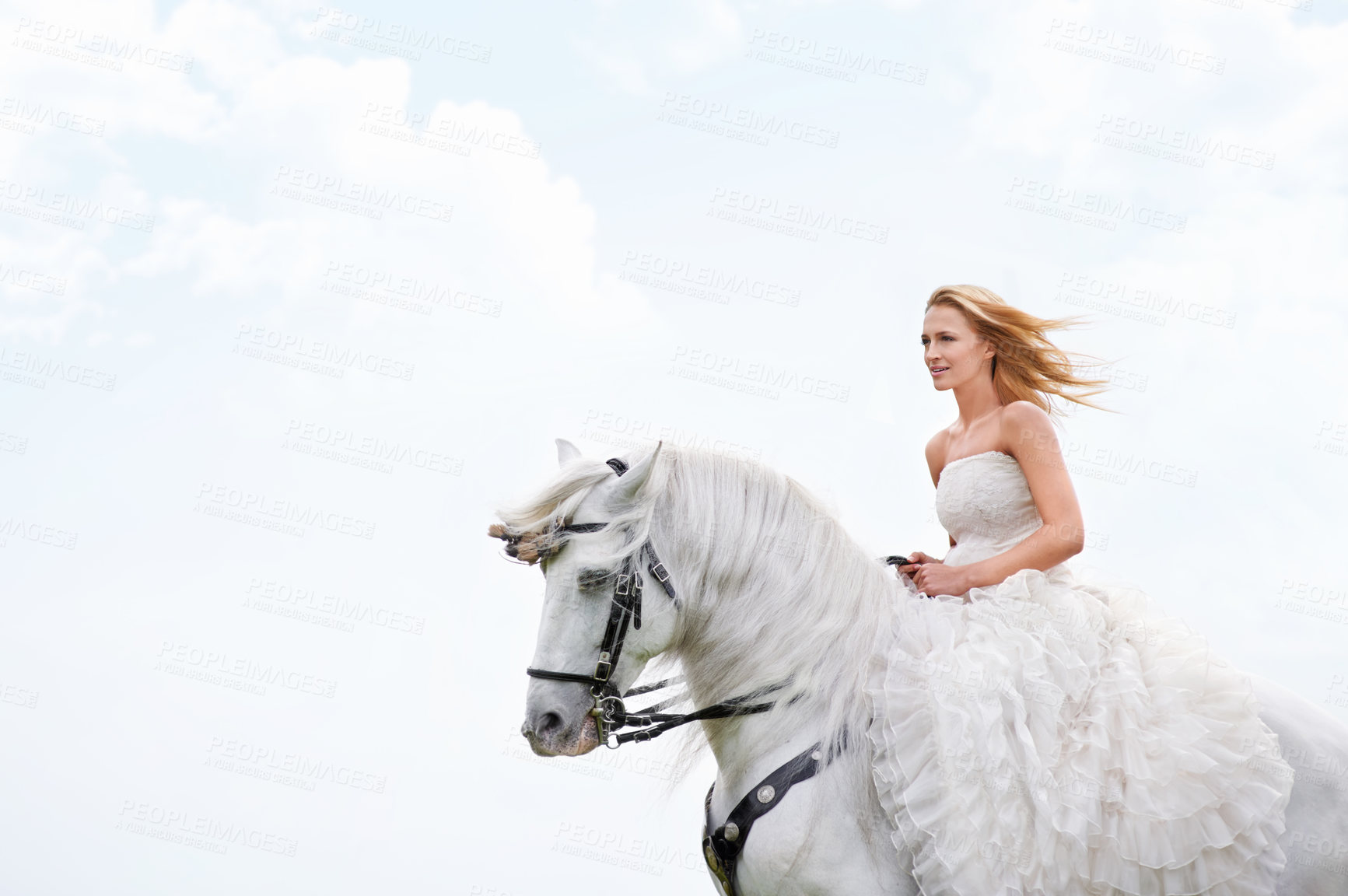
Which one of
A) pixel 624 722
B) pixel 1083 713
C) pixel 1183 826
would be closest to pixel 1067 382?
pixel 1083 713

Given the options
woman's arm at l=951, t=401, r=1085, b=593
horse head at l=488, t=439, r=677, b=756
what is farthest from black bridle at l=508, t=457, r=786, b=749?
woman's arm at l=951, t=401, r=1085, b=593

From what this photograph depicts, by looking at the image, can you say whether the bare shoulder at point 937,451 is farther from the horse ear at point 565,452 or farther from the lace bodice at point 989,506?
the horse ear at point 565,452

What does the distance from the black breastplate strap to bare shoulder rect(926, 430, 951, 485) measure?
5.69ft

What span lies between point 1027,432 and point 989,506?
0.35m

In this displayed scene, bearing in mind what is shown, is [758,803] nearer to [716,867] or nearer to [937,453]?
[716,867]

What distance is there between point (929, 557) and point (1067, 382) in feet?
4.01

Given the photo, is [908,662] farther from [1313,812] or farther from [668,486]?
[1313,812]

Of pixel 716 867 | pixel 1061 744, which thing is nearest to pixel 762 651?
pixel 716 867

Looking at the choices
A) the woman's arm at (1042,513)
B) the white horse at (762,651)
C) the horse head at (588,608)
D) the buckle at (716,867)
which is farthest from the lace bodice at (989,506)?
the buckle at (716,867)

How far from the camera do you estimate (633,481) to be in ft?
11.4

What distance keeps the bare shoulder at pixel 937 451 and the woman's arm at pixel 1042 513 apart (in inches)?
23.2

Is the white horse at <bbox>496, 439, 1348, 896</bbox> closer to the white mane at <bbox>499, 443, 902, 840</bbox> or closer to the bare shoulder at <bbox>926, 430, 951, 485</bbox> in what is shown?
the white mane at <bbox>499, 443, 902, 840</bbox>

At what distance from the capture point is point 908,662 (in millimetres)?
3449

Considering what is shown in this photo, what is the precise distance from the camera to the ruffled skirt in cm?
319
